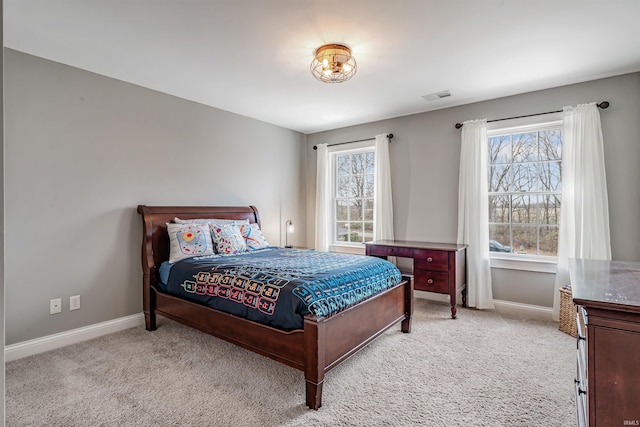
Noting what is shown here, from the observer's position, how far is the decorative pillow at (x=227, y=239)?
11.1 ft

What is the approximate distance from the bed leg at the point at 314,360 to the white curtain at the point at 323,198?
10.3 ft

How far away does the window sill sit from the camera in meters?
3.38

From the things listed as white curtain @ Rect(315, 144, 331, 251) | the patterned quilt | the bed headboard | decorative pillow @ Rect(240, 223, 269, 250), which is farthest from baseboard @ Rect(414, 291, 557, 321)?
the bed headboard

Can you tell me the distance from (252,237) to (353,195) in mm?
1893

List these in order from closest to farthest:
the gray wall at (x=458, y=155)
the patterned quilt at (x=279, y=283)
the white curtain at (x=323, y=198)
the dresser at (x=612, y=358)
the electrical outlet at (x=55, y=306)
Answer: the dresser at (x=612, y=358) → the patterned quilt at (x=279, y=283) → the electrical outlet at (x=55, y=306) → the gray wall at (x=458, y=155) → the white curtain at (x=323, y=198)

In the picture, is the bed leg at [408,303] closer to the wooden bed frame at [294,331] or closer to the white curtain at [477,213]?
the wooden bed frame at [294,331]

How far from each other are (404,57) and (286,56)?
1.01 metres

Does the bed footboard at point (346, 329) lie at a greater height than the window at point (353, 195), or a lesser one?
lesser

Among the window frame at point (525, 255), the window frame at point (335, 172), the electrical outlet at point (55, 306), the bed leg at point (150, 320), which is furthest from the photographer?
the window frame at point (335, 172)

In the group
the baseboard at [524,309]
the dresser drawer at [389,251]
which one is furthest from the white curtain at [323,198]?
the baseboard at [524,309]

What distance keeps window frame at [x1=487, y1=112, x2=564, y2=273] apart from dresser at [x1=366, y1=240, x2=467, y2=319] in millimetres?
440

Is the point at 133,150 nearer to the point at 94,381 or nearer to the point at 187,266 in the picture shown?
the point at 187,266

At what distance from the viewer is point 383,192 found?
4418 millimetres

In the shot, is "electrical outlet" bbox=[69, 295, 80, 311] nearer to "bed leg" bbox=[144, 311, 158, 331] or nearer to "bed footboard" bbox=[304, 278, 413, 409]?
"bed leg" bbox=[144, 311, 158, 331]
